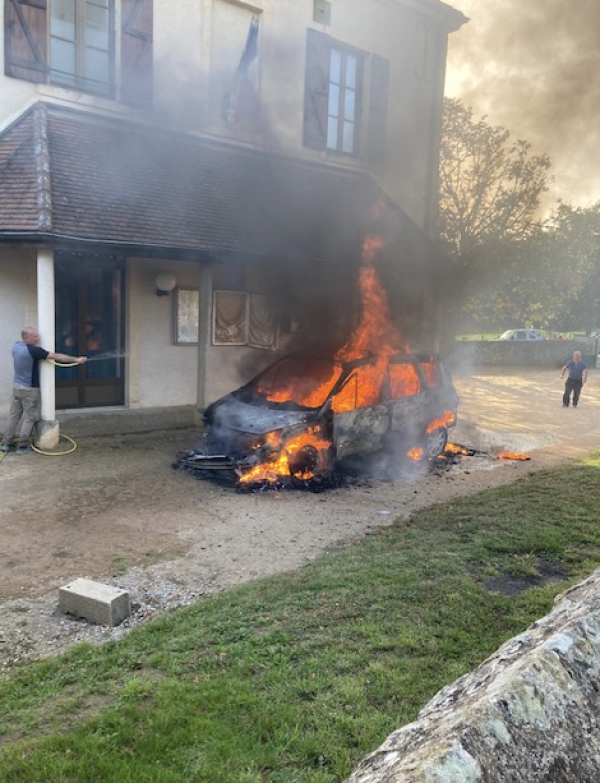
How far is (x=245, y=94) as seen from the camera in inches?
498

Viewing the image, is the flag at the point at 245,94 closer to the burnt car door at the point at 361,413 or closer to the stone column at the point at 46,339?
the stone column at the point at 46,339

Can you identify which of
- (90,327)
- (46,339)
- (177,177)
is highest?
(177,177)

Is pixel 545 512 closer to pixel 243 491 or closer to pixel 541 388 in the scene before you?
pixel 243 491

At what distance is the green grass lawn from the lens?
296 cm

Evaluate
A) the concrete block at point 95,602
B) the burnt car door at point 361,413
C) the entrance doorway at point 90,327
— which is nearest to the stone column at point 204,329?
the entrance doorway at point 90,327

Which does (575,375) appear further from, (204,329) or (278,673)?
(278,673)

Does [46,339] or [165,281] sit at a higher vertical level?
[165,281]

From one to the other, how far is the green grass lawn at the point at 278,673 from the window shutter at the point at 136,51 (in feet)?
31.9

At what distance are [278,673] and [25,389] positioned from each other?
7182mm

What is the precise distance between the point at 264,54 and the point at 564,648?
45.6ft

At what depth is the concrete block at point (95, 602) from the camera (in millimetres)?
4617

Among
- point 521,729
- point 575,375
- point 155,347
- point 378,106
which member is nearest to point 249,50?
point 378,106

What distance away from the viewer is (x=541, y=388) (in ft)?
68.2

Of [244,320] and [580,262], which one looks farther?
[580,262]
